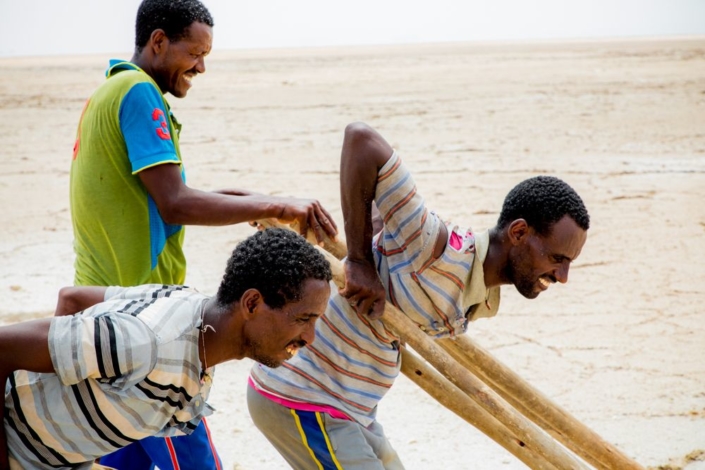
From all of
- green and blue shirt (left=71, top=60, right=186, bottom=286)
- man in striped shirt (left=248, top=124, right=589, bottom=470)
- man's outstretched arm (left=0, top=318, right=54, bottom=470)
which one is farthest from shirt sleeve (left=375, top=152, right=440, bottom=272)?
man's outstretched arm (left=0, top=318, right=54, bottom=470)

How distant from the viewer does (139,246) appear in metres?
2.39

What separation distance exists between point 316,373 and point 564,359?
2.65m

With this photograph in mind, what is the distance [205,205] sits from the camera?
2.28 metres

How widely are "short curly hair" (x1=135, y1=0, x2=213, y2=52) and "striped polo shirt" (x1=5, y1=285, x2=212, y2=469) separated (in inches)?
33.3

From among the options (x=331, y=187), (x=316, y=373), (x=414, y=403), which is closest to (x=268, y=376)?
(x=316, y=373)

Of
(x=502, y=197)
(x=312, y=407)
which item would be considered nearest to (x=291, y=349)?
(x=312, y=407)

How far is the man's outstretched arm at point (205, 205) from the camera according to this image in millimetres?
2271

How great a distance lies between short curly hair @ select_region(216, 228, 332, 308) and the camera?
192 centimetres

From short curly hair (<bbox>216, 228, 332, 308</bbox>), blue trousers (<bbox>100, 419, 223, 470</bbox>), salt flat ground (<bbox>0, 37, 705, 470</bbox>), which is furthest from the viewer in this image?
salt flat ground (<bbox>0, 37, 705, 470</bbox>)

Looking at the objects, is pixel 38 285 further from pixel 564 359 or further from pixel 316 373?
pixel 316 373

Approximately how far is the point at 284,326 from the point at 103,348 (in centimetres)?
40

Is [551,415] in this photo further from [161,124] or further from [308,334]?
[161,124]

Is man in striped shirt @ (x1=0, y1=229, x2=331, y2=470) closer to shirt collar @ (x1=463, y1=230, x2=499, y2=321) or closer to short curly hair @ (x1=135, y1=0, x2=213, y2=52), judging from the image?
shirt collar @ (x1=463, y1=230, x2=499, y2=321)

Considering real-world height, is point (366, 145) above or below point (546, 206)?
above
